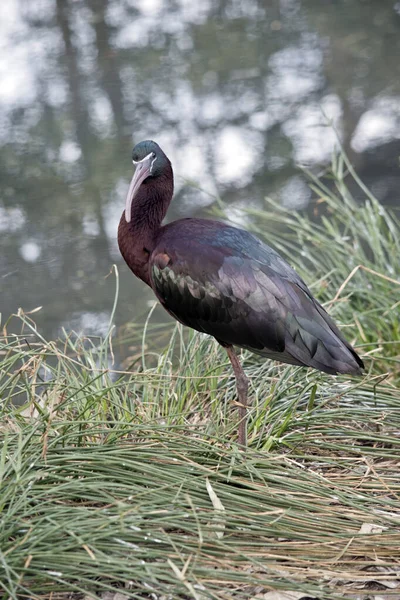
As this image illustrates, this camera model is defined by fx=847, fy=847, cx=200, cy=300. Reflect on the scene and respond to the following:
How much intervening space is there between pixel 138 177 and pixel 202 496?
1199mm

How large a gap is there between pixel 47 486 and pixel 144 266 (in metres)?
1.00

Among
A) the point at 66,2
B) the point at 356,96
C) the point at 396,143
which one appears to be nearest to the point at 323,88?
the point at 356,96

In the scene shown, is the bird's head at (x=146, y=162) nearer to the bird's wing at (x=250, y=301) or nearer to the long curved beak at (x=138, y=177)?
the long curved beak at (x=138, y=177)

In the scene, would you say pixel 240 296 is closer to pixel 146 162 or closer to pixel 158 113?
pixel 146 162

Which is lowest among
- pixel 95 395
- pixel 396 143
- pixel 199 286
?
pixel 396 143

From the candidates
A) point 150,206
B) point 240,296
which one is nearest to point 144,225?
point 150,206

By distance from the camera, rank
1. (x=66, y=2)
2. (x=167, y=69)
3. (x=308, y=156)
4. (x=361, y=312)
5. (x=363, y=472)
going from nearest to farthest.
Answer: (x=363, y=472)
(x=361, y=312)
(x=308, y=156)
(x=167, y=69)
(x=66, y=2)

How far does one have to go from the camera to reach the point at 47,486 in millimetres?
2305

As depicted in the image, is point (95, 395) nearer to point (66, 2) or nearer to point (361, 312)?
point (361, 312)

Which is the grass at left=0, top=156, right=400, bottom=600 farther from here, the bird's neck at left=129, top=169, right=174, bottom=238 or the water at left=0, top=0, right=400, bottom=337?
the water at left=0, top=0, right=400, bottom=337

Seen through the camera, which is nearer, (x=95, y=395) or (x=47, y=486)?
(x=47, y=486)

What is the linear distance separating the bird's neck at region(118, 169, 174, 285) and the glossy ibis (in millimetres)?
15

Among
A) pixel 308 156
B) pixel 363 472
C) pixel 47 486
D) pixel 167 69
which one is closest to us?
pixel 47 486

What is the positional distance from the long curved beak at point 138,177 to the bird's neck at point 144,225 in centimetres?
5
